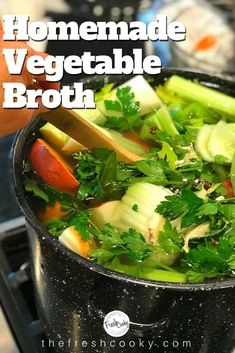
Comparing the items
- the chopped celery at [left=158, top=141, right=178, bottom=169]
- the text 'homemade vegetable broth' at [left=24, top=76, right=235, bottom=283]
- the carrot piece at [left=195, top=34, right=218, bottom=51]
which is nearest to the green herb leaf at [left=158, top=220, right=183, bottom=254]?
the text 'homemade vegetable broth' at [left=24, top=76, right=235, bottom=283]

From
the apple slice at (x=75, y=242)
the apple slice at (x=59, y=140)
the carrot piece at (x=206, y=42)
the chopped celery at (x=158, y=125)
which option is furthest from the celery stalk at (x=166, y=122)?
the carrot piece at (x=206, y=42)

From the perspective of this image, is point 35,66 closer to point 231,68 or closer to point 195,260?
point 195,260

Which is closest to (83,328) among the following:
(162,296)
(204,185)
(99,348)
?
(99,348)

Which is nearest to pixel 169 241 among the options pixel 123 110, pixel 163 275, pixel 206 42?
pixel 163 275

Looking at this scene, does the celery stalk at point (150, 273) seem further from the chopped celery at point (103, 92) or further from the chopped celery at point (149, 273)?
the chopped celery at point (103, 92)

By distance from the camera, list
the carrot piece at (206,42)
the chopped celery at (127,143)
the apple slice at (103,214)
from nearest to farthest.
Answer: the apple slice at (103,214) < the chopped celery at (127,143) < the carrot piece at (206,42)

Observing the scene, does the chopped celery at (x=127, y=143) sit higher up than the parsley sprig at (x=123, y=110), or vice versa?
the parsley sprig at (x=123, y=110)

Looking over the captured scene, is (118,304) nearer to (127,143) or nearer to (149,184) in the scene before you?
(149,184)

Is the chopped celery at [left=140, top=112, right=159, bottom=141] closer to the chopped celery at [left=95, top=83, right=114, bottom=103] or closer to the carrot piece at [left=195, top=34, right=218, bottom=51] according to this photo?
the chopped celery at [left=95, top=83, right=114, bottom=103]
